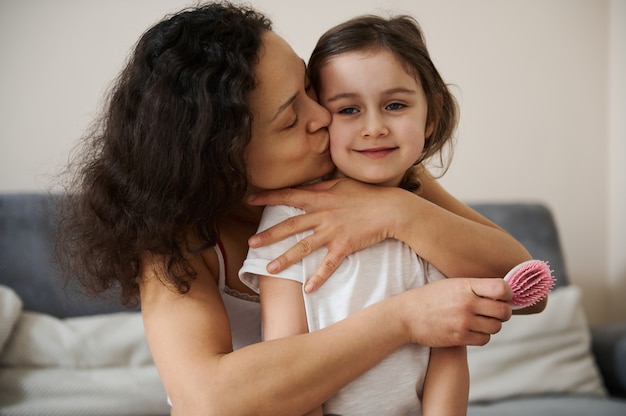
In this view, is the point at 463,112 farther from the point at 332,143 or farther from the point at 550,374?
the point at 332,143

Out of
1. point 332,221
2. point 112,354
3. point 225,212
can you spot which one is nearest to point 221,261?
point 225,212

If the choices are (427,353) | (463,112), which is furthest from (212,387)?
(463,112)

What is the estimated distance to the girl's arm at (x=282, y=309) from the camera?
3.44 feet

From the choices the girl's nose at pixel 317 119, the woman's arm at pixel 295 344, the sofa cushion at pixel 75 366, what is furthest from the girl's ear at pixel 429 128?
the sofa cushion at pixel 75 366

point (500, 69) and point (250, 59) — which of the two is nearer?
point (250, 59)

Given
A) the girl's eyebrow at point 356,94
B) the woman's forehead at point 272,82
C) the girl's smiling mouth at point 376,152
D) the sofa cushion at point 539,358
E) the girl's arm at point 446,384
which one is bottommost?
the sofa cushion at point 539,358

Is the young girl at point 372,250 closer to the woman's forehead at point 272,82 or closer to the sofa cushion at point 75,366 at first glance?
the woman's forehead at point 272,82

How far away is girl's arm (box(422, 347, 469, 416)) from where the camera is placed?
1062 millimetres

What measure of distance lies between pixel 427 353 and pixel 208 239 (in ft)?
1.30

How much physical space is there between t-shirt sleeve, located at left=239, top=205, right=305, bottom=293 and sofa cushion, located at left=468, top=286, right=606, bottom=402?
57.7 inches

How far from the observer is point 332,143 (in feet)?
3.76

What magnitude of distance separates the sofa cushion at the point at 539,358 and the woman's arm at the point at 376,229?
4.33ft

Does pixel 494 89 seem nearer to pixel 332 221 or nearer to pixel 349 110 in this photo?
pixel 349 110

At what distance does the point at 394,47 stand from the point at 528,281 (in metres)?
0.44
